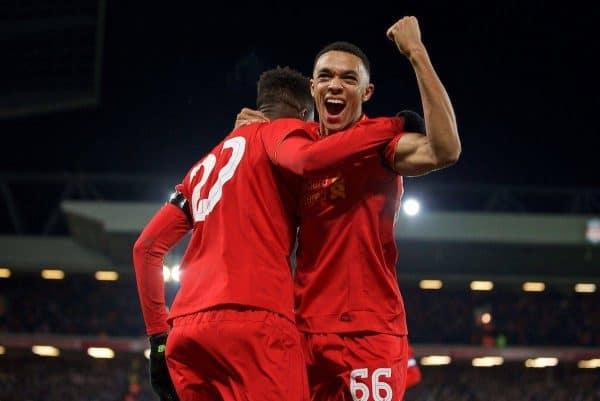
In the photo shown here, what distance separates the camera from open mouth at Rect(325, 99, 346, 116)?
10.4 ft

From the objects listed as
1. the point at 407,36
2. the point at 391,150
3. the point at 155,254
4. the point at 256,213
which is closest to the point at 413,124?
the point at 391,150

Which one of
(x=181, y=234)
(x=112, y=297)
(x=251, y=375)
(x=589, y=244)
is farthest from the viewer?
(x=112, y=297)

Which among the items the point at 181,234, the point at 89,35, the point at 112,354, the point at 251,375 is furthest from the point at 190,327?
the point at 112,354

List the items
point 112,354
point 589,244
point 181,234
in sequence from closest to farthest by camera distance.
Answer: point 181,234 < point 589,244 < point 112,354

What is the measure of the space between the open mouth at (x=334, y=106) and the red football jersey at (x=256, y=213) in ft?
0.57

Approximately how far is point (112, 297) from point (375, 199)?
24.0m

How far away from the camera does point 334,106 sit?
125 inches

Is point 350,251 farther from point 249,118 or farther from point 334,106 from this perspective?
point 249,118

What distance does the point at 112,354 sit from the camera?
24.4 metres

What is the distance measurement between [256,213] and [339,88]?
1.93ft

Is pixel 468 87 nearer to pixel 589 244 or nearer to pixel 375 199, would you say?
pixel 589 244

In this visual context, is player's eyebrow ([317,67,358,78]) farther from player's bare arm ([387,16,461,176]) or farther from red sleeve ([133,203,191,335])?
red sleeve ([133,203,191,335])

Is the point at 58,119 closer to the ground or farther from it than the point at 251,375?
farther from it

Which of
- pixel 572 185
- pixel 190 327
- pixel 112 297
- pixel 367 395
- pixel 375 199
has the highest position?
pixel 572 185
